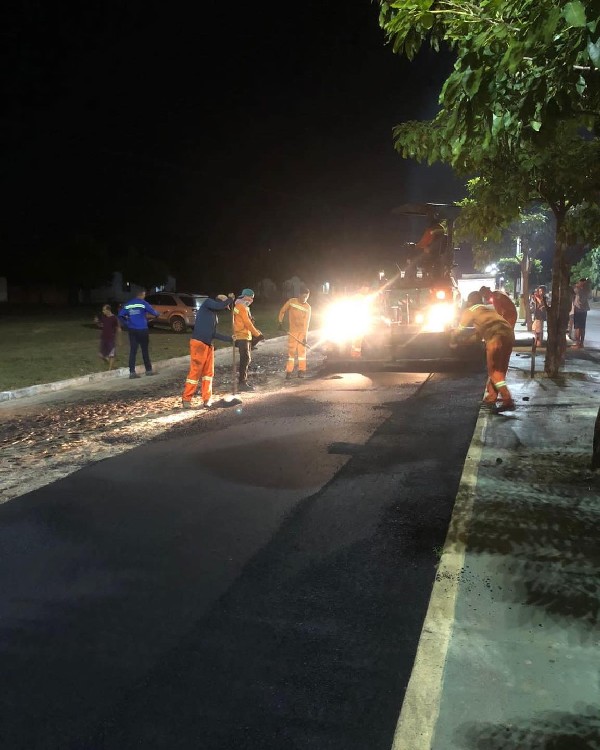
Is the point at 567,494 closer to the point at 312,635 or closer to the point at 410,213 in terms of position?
the point at 312,635

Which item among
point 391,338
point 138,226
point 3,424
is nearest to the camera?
point 3,424

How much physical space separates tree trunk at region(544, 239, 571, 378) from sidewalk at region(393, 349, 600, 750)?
20.3 feet

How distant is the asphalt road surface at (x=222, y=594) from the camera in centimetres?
273

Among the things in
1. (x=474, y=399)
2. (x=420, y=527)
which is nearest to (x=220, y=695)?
(x=420, y=527)

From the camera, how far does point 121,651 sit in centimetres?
324

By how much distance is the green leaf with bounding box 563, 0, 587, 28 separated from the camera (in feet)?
10.1

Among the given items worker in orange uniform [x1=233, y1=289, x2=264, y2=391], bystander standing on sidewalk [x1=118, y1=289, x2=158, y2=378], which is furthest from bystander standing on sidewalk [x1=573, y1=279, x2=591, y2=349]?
bystander standing on sidewalk [x1=118, y1=289, x2=158, y2=378]

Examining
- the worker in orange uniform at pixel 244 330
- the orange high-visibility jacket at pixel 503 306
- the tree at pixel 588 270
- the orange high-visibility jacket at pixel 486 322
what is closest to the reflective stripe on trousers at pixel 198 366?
the worker in orange uniform at pixel 244 330

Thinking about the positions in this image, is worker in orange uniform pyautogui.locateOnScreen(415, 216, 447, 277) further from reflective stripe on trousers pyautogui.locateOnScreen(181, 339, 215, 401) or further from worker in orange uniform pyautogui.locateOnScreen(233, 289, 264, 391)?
reflective stripe on trousers pyautogui.locateOnScreen(181, 339, 215, 401)

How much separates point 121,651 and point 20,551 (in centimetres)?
165

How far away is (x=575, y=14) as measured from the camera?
3.08 m

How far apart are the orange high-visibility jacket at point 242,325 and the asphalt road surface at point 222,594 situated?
14.6 feet

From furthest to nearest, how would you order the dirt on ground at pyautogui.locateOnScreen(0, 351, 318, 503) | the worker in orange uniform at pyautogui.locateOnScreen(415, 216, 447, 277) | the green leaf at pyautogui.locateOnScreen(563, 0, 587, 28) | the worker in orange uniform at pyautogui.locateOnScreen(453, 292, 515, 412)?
1. the worker in orange uniform at pyautogui.locateOnScreen(415, 216, 447, 277)
2. the worker in orange uniform at pyautogui.locateOnScreen(453, 292, 515, 412)
3. the dirt on ground at pyautogui.locateOnScreen(0, 351, 318, 503)
4. the green leaf at pyautogui.locateOnScreen(563, 0, 587, 28)

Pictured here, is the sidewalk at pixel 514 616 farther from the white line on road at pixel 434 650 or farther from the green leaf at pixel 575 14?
the green leaf at pixel 575 14
